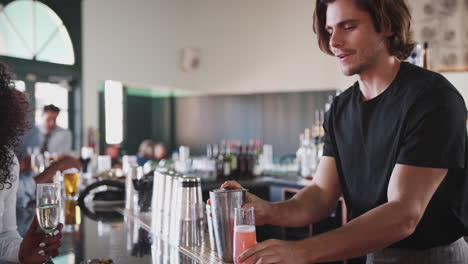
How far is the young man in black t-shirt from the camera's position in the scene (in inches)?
47.6

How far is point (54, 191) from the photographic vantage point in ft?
4.97

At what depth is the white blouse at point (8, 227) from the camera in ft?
5.10

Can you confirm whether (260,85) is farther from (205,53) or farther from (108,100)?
(108,100)

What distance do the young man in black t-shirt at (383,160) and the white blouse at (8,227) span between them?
77 cm

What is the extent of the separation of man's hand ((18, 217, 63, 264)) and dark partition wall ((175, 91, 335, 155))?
534 cm

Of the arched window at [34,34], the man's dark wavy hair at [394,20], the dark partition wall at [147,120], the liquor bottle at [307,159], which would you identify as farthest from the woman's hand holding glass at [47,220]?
the dark partition wall at [147,120]

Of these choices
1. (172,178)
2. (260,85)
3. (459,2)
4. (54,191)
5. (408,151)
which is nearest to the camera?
(408,151)

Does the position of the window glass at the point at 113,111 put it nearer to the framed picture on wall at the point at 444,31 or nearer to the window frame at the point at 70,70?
the window frame at the point at 70,70

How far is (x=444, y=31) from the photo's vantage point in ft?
17.0

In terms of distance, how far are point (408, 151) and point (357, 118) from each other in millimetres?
330

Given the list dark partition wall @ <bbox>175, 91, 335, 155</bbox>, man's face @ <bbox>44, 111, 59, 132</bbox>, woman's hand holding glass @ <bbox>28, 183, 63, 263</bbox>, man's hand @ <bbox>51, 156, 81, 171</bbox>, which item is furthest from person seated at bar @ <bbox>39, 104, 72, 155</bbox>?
woman's hand holding glass @ <bbox>28, 183, 63, 263</bbox>

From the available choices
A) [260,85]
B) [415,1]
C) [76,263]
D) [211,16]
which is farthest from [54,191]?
[211,16]

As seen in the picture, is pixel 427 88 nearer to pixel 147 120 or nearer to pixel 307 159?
pixel 307 159

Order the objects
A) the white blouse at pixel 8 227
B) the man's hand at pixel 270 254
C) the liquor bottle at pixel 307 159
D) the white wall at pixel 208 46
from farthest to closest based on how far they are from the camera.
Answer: the white wall at pixel 208 46, the liquor bottle at pixel 307 159, the white blouse at pixel 8 227, the man's hand at pixel 270 254
